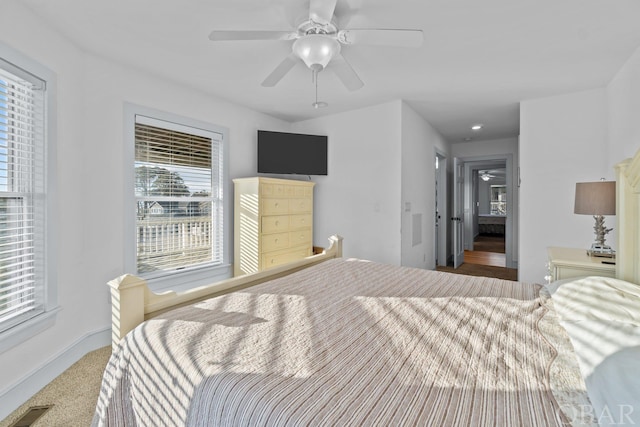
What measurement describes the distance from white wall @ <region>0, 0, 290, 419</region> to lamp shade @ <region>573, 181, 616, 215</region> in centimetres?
368

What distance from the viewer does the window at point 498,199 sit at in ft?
36.8

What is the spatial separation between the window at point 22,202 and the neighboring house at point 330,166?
0.39 ft

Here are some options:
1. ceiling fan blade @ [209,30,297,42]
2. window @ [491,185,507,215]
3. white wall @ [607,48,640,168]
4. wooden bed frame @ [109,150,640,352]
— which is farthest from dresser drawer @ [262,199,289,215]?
window @ [491,185,507,215]

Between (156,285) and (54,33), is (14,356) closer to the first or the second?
(156,285)

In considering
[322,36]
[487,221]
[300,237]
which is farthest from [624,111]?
[487,221]

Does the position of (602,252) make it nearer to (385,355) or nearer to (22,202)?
(385,355)

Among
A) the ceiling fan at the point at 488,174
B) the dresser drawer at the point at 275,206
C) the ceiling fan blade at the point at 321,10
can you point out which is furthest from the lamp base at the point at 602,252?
the ceiling fan at the point at 488,174

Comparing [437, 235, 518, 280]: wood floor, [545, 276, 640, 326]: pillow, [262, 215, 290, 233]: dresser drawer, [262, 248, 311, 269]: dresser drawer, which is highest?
[262, 215, 290, 233]: dresser drawer

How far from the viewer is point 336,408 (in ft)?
2.43

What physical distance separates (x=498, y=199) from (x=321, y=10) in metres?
11.9

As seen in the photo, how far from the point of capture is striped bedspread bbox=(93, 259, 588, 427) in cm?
75

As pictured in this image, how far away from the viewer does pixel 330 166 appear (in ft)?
13.7

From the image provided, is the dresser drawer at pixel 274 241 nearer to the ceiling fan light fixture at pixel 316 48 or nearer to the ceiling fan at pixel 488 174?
the ceiling fan light fixture at pixel 316 48

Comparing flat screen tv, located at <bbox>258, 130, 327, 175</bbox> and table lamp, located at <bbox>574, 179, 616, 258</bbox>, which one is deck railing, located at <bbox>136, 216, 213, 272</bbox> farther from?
table lamp, located at <bbox>574, 179, 616, 258</bbox>
